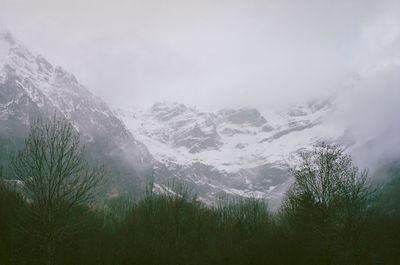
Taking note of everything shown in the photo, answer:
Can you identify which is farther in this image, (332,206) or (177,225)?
(177,225)

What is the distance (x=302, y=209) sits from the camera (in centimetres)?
3528

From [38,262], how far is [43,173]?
715 cm

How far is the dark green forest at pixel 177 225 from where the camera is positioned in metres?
23.2

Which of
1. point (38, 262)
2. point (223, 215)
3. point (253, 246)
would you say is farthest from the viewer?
point (223, 215)

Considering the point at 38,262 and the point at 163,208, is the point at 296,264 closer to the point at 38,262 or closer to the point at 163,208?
the point at 163,208

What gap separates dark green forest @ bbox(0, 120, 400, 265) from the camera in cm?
2316

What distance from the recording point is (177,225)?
131 feet

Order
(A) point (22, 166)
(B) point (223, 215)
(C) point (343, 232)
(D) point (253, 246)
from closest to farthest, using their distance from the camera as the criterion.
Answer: (A) point (22, 166)
(C) point (343, 232)
(D) point (253, 246)
(B) point (223, 215)

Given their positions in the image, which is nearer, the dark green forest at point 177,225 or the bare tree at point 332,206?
the dark green forest at point 177,225

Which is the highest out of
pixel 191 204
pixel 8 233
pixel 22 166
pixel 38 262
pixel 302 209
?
pixel 191 204

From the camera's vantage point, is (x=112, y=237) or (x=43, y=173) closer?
(x=43, y=173)

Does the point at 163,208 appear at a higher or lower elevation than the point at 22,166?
higher

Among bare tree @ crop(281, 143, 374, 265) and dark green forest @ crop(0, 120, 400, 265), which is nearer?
dark green forest @ crop(0, 120, 400, 265)

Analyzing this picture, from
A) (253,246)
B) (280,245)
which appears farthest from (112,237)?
(280,245)
